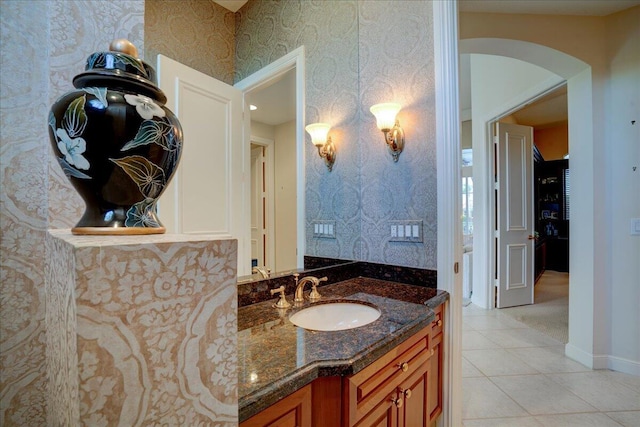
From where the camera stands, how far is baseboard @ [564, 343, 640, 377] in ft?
7.07

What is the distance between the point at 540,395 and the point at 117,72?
9.20 ft

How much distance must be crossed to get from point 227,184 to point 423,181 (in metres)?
1.09

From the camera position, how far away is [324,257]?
1.86 meters

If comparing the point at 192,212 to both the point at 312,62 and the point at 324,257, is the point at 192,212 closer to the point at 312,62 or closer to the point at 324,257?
the point at 324,257

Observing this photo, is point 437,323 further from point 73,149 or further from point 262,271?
point 73,149

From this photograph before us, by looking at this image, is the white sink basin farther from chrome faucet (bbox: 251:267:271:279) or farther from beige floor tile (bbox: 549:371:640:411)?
beige floor tile (bbox: 549:371:640:411)

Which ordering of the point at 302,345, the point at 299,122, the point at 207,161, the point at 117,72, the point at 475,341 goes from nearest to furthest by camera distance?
the point at 117,72, the point at 302,345, the point at 207,161, the point at 299,122, the point at 475,341

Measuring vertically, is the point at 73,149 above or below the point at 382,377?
above

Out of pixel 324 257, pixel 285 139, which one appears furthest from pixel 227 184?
pixel 324 257

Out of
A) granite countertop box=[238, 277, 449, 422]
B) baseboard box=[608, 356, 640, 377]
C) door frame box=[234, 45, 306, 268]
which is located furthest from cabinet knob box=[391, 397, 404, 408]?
baseboard box=[608, 356, 640, 377]

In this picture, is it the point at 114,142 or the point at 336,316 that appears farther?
the point at 336,316

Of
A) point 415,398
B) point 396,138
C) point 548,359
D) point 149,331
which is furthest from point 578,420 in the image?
point 149,331

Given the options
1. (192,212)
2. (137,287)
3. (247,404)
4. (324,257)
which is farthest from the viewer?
(324,257)

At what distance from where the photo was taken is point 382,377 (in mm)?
943
